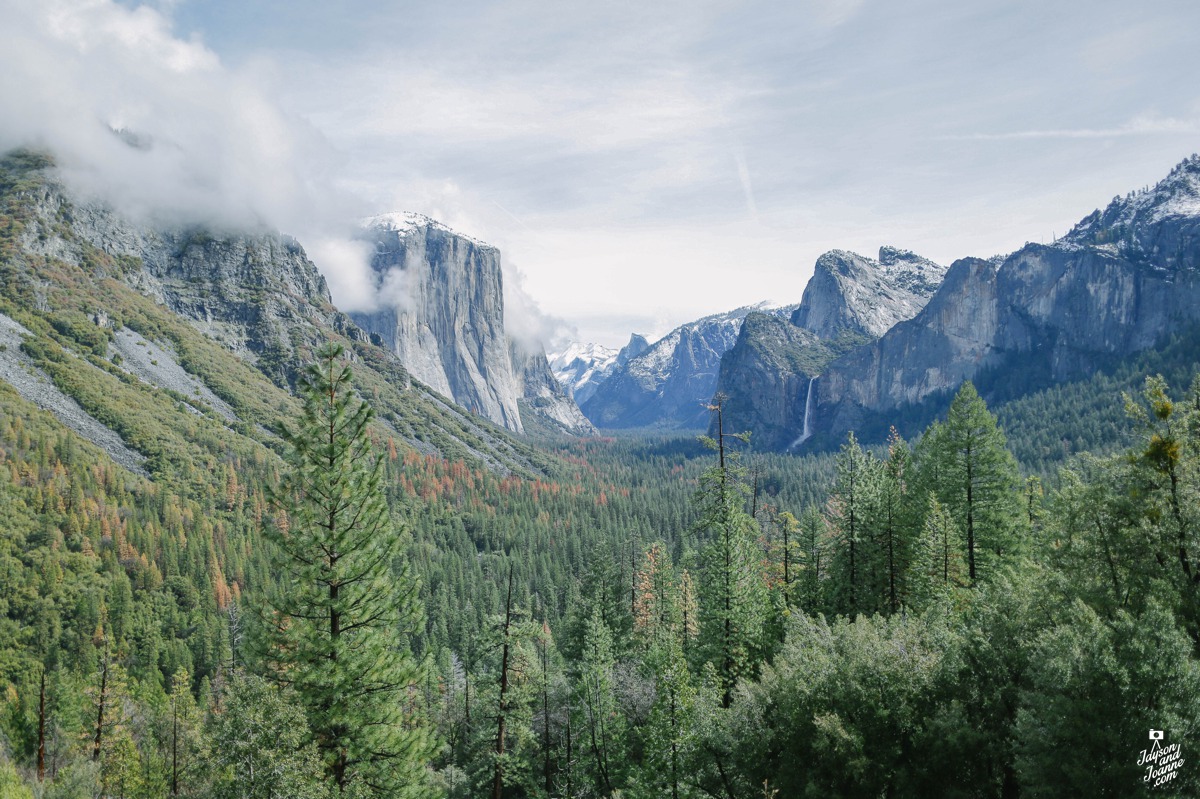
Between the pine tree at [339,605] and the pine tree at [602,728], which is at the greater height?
the pine tree at [339,605]

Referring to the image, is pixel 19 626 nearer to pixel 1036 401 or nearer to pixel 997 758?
pixel 997 758

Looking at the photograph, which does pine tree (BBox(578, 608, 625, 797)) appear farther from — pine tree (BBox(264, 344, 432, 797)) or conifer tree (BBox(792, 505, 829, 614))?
pine tree (BBox(264, 344, 432, 797))

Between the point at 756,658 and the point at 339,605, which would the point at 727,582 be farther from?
the point at 339,605

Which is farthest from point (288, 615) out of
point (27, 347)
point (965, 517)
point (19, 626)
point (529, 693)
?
point (27, 347)

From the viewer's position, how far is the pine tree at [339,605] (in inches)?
672

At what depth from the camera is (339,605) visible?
688 inches

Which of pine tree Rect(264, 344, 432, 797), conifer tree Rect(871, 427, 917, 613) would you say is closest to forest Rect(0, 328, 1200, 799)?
pine tree Rect(264, 344, 432, 797)

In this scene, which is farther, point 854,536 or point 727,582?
point 854,536

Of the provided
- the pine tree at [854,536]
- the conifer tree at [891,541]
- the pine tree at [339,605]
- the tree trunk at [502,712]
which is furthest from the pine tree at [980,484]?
the pine tree at [339,605]

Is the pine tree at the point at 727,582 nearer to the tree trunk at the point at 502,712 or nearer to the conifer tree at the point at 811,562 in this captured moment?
the tree trunk at the point at 502,712

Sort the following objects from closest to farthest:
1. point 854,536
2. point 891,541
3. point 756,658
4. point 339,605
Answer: point 339,605
point 756,658
point 891,541
point 854,536

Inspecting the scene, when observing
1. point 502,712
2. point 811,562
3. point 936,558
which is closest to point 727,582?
point 936,558

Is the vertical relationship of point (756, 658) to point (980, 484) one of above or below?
below

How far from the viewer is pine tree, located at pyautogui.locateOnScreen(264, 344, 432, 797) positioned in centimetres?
1708
